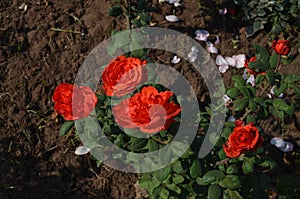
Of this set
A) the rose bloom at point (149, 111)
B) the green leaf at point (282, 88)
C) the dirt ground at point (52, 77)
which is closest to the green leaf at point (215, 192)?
the rose bloom at point (149, 111)

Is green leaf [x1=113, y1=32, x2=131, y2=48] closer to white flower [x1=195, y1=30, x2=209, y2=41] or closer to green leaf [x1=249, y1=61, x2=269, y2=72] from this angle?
green leaf [x1=249, y1=61, x2=269, y2=72]

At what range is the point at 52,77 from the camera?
3213mm

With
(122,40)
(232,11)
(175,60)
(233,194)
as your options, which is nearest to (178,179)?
(233,194)

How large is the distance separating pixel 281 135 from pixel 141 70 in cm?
154

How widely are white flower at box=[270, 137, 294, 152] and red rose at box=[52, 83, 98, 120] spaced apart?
1536 millimetres

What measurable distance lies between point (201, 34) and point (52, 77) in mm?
1072

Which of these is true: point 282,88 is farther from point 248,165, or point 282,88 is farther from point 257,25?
point 257,25

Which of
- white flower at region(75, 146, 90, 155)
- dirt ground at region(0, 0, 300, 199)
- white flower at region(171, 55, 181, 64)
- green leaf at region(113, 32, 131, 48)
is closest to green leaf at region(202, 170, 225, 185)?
green leaf at region(113, 32, 131, 48)

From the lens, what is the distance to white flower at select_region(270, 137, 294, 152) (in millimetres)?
3000

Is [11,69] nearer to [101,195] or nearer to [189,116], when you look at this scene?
[101,195]

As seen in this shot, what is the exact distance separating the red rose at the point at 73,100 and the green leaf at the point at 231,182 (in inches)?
26.1

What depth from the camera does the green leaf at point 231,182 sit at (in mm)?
2033

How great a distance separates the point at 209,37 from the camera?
3369 mm

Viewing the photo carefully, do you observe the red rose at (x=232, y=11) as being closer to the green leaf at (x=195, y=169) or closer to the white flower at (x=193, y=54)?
the white flower at (x=193, y=54)
